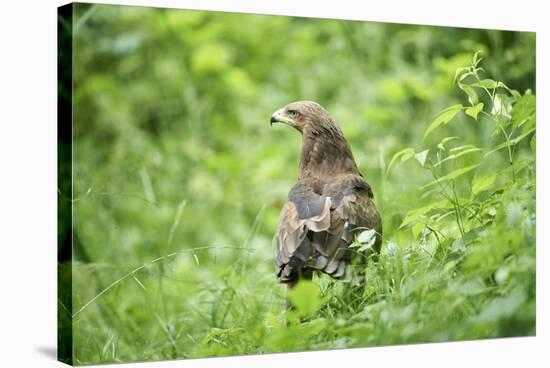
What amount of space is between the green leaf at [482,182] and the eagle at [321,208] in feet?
2.11

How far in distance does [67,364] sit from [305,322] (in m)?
1.29

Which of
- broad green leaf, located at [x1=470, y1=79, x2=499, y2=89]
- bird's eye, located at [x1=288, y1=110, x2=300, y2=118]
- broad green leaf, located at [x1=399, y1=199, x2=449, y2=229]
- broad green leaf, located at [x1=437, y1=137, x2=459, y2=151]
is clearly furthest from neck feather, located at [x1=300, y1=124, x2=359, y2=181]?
broad green leaf, located at [x1=470, y1=79, x2=499, y2=89]

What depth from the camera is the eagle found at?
Result: 595 cm

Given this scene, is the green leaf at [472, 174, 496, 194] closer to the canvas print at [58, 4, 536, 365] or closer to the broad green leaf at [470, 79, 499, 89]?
the canvas print at [58, 4, 536, 365]

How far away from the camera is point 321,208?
6.06 metres

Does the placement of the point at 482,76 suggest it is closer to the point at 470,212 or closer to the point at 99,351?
the point at 470,212

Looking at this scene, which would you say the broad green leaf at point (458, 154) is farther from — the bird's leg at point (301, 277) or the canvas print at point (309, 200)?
the bird's leg at point (301, 277)

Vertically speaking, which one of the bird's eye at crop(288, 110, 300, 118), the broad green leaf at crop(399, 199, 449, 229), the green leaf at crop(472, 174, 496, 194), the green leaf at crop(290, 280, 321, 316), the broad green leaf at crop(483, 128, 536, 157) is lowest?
the green leaf at crop(290, 280, 321, 316)

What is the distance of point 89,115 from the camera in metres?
8.55

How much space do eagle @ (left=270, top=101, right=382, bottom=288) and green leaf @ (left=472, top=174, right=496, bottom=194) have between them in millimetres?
644

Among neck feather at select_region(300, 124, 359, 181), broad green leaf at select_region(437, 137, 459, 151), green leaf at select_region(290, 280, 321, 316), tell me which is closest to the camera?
green leaf at select_region(290, 280, 321, 316)

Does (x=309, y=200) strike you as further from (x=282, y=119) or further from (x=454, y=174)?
(x=454, y=174)

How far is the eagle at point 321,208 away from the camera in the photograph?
595 cm

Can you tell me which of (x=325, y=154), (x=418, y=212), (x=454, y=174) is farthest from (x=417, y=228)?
(x=325, y=154)
